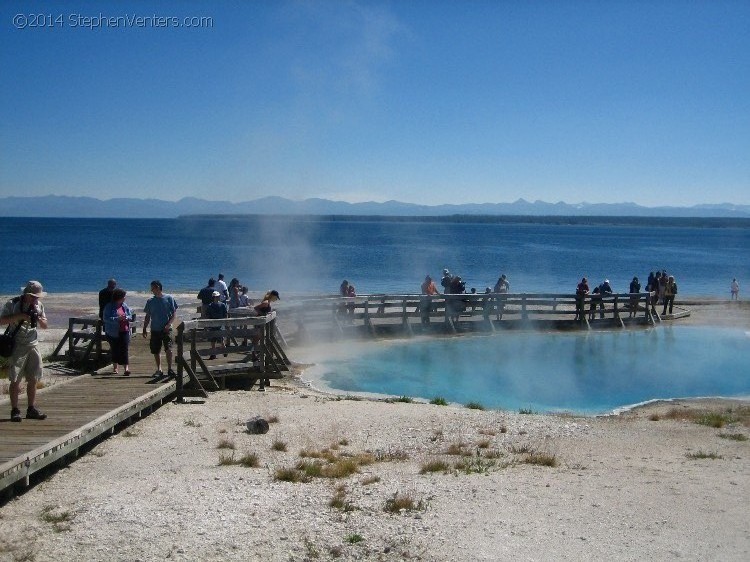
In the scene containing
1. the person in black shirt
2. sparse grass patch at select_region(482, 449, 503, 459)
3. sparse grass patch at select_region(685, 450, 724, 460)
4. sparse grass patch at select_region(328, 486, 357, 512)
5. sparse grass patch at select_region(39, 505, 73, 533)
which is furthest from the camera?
the person in black shirt

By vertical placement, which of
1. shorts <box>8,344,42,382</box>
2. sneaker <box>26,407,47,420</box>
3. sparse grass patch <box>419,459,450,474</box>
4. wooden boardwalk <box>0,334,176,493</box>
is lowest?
sparse grass patch <box>419,459,450,474</box>

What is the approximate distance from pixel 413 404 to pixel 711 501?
24.0ft

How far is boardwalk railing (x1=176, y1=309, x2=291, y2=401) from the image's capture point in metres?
14.0

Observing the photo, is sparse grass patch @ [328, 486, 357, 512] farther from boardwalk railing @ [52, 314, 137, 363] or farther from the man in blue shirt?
boardwalk railing @ [52, 314, 137, 363]

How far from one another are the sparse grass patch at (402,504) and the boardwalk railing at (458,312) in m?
15.3

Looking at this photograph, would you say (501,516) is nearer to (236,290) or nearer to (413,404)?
(413,404)

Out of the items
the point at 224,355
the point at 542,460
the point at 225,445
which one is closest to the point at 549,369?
the point at 224,355

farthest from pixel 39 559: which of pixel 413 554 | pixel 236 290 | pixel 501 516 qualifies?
pixel 236 290

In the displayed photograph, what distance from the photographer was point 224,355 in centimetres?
1652

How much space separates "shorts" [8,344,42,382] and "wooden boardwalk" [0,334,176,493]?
66cm

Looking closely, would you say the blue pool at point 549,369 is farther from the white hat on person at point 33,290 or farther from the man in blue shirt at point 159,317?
the white hat on person at point 33,290

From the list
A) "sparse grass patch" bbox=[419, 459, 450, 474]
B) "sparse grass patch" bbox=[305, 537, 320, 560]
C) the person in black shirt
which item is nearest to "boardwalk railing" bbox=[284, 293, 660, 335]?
the person in black shirt

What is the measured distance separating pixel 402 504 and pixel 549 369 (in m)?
13.7

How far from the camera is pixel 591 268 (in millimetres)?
87750
